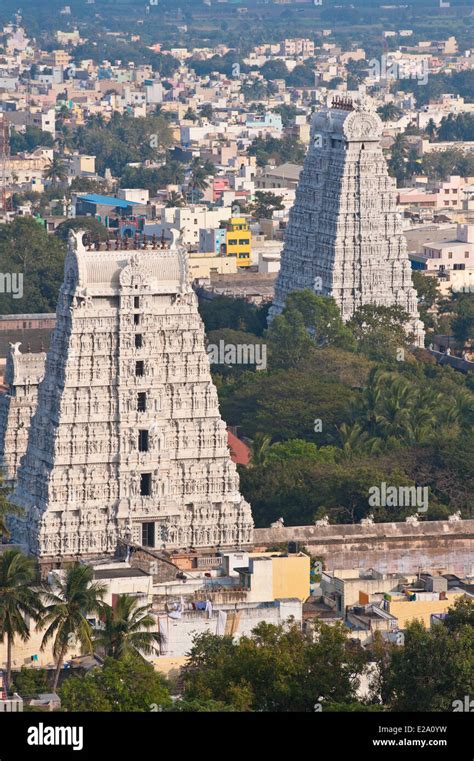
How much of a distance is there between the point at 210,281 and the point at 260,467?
61603 mm

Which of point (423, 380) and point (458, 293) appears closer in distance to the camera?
point (423, 380)

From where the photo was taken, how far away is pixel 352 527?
8262 cm

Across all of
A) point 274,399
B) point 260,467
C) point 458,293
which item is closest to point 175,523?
point 260,467

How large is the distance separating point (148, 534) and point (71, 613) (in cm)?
1250

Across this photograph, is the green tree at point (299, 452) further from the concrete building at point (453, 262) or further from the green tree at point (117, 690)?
the concrete building at point (453, 262)

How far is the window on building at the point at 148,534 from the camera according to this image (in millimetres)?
77188

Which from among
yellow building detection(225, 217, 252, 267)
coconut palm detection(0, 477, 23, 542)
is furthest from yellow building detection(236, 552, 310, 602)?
yellow building detection(225, 217, 252, 267)

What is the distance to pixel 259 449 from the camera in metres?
94.9

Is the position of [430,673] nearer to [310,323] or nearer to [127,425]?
[127,425]

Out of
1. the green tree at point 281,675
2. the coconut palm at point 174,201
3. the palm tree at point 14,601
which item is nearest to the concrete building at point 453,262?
the coconut palm at point 174,201

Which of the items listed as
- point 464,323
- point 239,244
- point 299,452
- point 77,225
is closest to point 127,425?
point 299,452

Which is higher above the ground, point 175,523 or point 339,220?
point 339,220

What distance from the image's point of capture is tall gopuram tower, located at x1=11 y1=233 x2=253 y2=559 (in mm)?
76375

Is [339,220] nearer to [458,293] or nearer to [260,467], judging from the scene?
[458,293]
